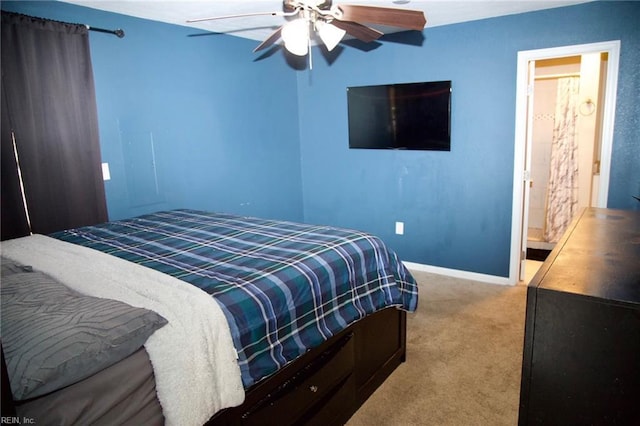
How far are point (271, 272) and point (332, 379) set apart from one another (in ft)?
2.10

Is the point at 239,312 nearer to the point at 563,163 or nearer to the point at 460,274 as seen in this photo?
the point at 460,274

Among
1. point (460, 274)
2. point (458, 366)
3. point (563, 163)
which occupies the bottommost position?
point (458, 366)

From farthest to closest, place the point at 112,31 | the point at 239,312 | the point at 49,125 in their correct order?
the point at 112,31 → the point at 49,125 → the point at 239,312

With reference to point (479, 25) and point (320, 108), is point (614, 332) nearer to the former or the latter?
point (479, 25)

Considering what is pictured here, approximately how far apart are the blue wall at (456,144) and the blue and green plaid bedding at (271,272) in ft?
5.93

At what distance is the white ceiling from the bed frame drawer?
7.58 feet

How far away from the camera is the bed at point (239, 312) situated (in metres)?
1.26

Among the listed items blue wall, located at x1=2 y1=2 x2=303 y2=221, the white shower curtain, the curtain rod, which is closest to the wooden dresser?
blue wall, located at x1=2 y1=2 x2=303 y2=221

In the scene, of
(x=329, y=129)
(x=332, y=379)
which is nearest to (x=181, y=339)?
(x=332, y=379)

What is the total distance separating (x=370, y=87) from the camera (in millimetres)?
4199

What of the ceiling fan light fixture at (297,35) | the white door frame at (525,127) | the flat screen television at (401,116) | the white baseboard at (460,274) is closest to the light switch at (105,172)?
the ceiling fan light fixture at (297,35)

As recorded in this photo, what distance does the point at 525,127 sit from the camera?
351 cm

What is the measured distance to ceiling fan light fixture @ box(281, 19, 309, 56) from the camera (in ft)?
7.25

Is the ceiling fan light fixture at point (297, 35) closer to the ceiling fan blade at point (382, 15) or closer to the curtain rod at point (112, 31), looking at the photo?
the ceiling fan blade at point (382, 15)
